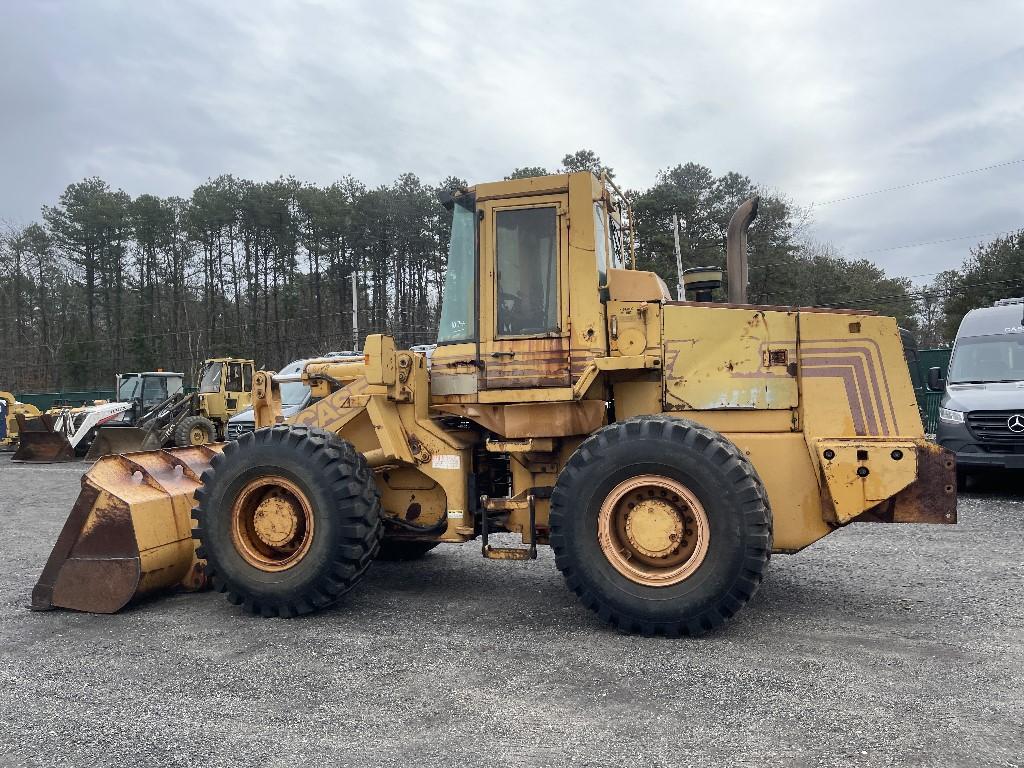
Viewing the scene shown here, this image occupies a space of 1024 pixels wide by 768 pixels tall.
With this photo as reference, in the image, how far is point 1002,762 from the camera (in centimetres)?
288

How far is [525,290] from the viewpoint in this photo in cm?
525

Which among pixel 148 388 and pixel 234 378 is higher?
pixel 234 378

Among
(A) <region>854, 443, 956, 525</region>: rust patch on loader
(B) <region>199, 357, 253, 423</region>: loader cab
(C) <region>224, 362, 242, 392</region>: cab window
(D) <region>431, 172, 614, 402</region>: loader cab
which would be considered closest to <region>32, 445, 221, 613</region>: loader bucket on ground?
(D) <region>431, 172, 614, 402</region>: loader cab

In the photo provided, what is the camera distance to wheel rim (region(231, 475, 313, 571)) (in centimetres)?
508

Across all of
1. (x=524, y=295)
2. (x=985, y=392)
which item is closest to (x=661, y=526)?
(x=524, y=295)

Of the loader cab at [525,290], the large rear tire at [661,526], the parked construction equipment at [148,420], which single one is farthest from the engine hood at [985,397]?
the parked construction equipment at [148,420]

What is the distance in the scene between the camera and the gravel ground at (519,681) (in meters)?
3.09

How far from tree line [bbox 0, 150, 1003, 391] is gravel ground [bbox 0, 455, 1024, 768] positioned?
28.6 meters

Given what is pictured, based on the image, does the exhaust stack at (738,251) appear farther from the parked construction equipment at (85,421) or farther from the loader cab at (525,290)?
the parked construction equipment at (85,421)

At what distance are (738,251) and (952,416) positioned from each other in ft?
21.9

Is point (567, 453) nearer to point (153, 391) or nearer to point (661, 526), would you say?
point (661, 526)

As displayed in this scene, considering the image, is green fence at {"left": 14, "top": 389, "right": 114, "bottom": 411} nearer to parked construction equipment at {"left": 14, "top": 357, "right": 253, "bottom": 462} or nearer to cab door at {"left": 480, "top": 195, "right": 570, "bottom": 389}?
parked construction equipment at {"left": 14, "top": 357, "right": 253, "bottom": 462}

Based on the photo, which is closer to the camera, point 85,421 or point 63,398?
point 85,421

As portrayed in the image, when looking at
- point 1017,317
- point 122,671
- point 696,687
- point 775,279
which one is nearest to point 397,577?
point 122,671
